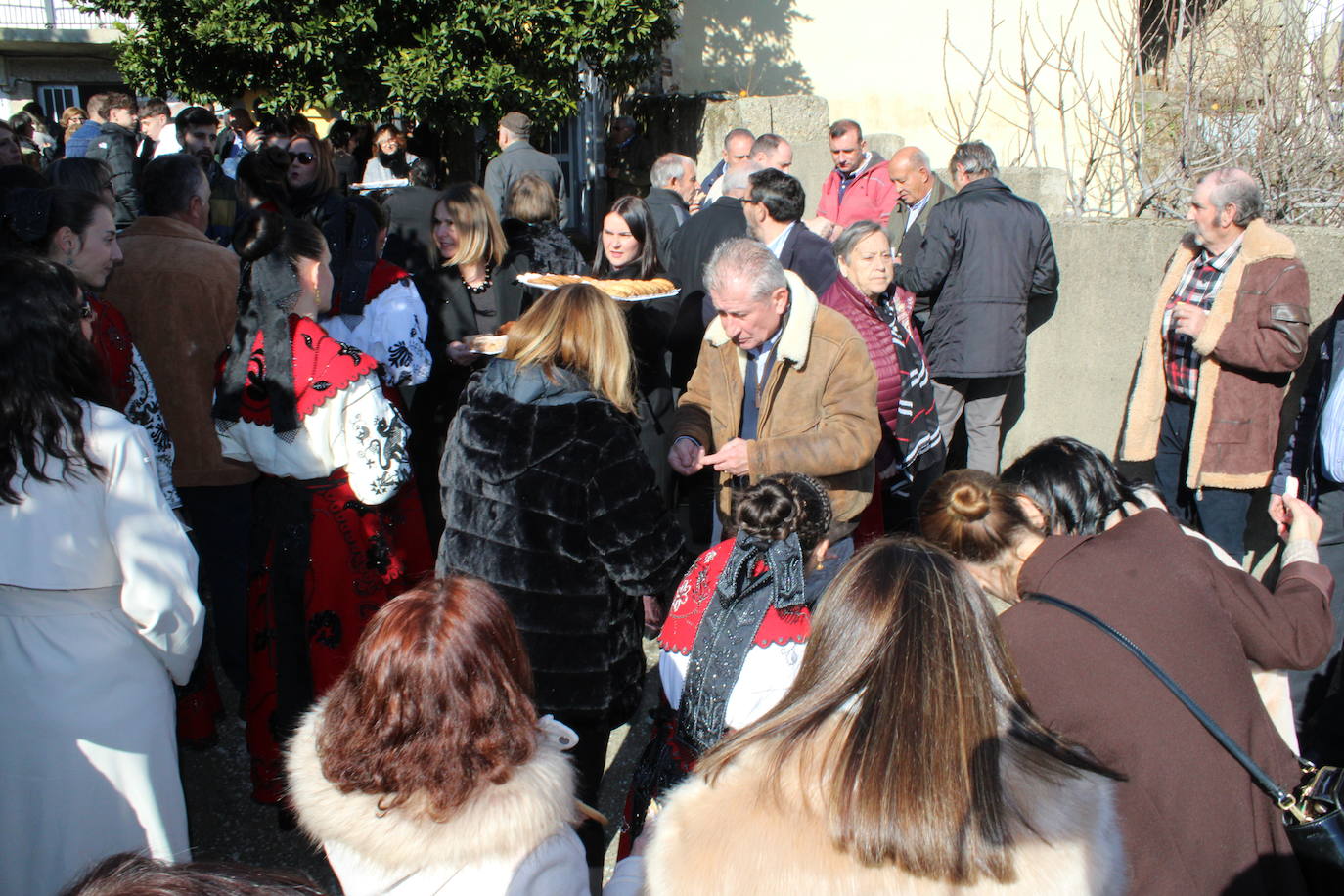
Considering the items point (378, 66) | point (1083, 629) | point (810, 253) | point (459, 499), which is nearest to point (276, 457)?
point (459, 499)

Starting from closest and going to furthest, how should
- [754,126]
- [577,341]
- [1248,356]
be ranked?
1. [577,341]
2. [1248,356]
3. [754,126]

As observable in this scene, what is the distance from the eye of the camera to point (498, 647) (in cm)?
195

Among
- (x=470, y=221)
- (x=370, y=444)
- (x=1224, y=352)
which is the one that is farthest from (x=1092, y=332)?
(x=370, y=444)

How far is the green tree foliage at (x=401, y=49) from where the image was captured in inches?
318

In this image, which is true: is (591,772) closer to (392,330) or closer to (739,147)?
(392,330)

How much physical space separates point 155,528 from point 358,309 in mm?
2029

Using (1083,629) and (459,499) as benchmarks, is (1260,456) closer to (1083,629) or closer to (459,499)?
(1083,629)

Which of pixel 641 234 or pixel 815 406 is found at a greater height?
pixel 641 234

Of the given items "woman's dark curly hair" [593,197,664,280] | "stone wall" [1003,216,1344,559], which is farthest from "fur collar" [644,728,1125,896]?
"woman's dark curly hair" [593,197,664,280]

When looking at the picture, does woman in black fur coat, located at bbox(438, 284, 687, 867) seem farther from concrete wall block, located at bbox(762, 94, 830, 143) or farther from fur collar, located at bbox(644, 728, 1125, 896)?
concrete wall block, located at bbox(762, 94, 830, 143)

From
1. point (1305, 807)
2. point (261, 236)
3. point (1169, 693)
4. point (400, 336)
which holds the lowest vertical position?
point (1305, 807)

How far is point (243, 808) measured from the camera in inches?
145

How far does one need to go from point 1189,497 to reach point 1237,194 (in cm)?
132

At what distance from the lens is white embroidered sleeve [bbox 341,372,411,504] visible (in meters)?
3.18
